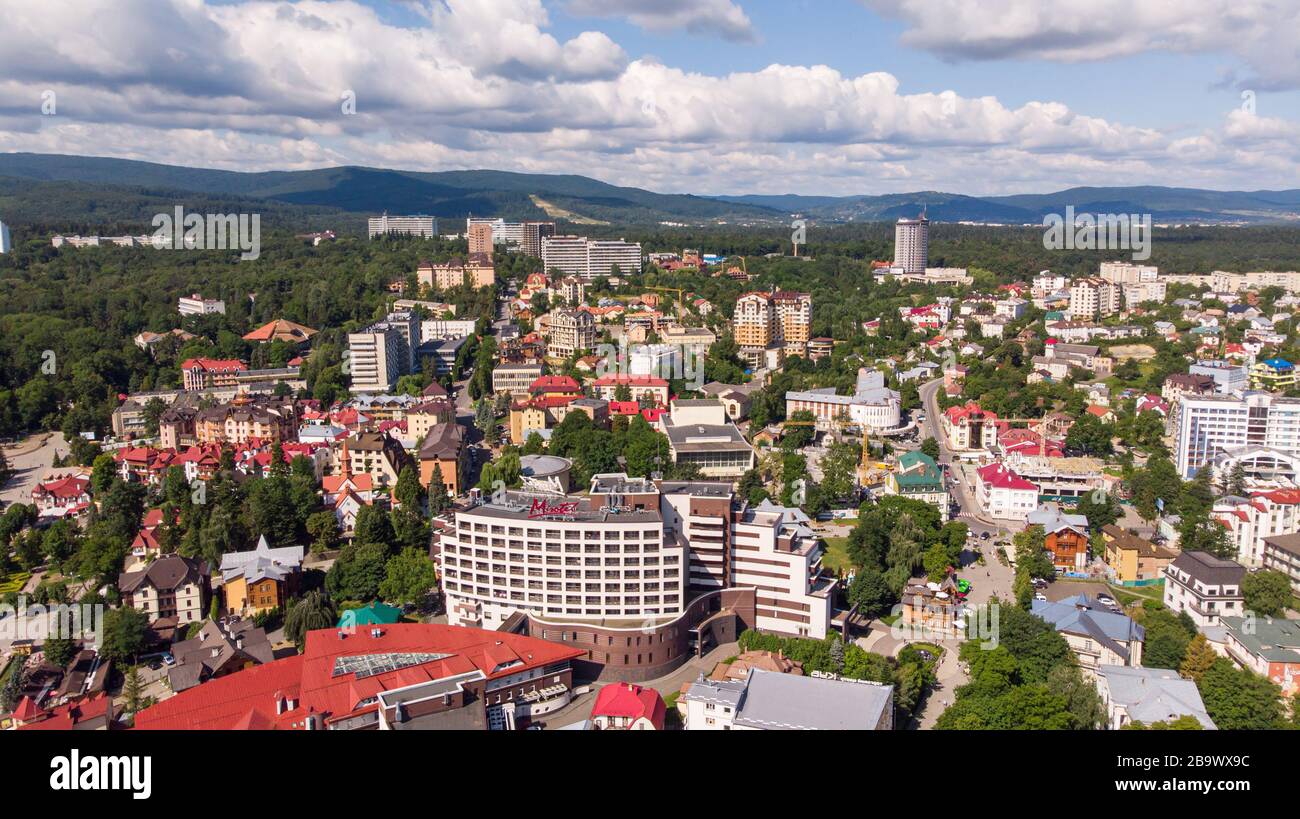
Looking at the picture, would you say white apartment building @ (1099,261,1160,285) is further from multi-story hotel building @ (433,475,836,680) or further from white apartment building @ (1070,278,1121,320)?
multi-story hotel building @ (433,475,836,680)

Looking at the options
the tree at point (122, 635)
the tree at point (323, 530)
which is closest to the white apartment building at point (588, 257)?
the tree at point (323, 530)

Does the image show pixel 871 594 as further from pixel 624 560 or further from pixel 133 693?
pixel 133 693

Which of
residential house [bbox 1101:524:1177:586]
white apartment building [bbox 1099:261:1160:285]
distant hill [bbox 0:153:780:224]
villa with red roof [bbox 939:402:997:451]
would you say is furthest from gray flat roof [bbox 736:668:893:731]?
distant hill [bbox 0:153:780:224]

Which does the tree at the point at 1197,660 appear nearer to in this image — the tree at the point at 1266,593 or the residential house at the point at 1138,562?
the tree at the point at 1266,593

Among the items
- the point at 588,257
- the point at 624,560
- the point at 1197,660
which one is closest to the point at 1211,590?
the point at 1197,660
